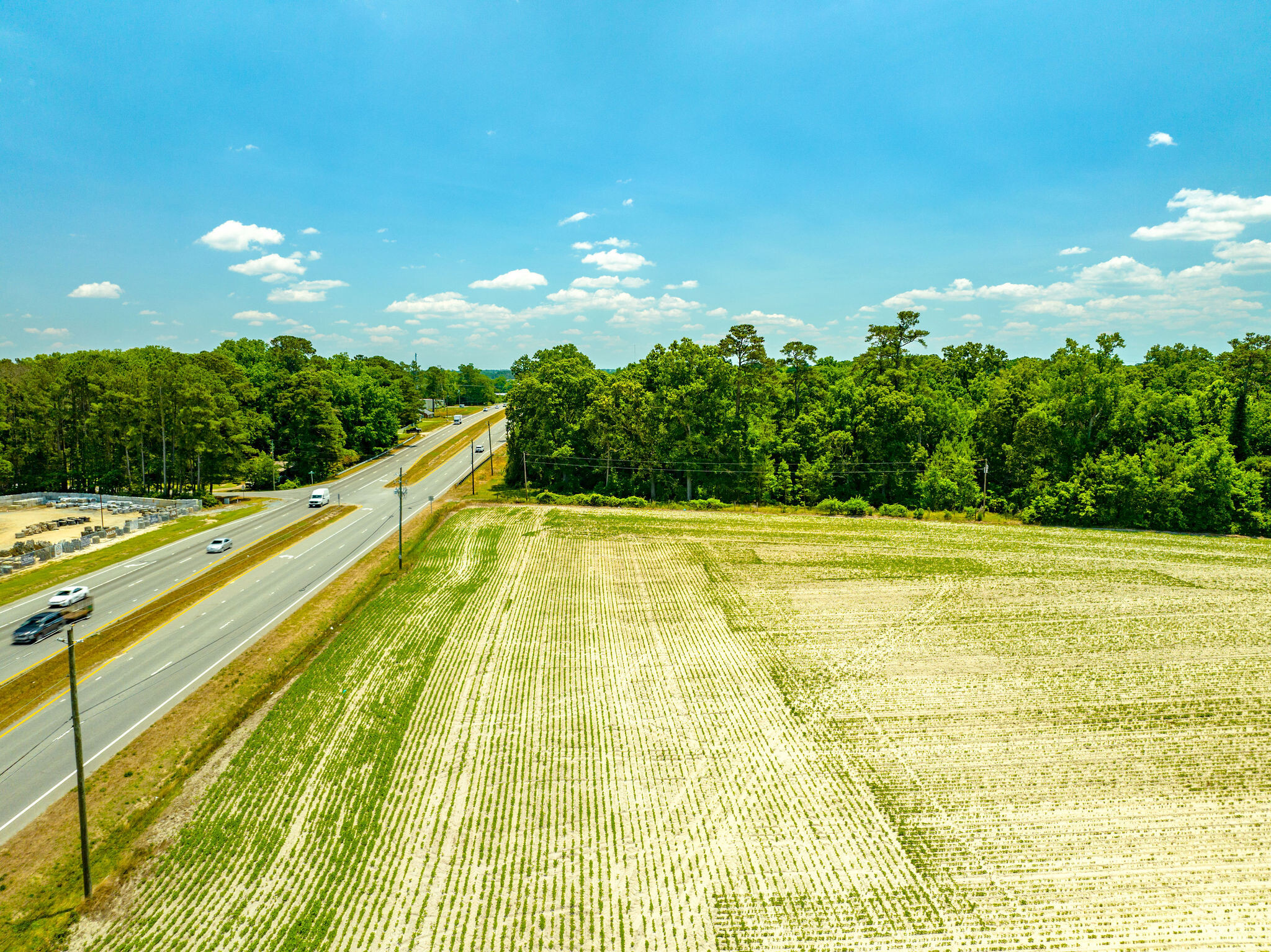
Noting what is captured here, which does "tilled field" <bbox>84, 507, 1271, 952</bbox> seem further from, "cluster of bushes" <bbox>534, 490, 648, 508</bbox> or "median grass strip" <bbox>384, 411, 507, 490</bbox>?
"median grass strip" <bbox>384, 411, 507, 490</bbox>

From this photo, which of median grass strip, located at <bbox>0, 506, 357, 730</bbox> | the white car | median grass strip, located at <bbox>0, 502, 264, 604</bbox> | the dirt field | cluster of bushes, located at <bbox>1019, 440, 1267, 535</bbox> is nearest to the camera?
median grass strip, located at <bbox>0, 506, 357, 730</bbox>

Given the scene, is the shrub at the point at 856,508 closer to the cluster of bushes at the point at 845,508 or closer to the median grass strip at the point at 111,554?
the cluster of bushes at the point at 845,508

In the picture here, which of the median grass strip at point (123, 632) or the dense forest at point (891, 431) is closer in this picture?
the median grass strip at point (123, 632)

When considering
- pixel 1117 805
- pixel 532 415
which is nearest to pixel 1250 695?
pixel 1117 805

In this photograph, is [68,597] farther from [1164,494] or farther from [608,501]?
[1164,494]

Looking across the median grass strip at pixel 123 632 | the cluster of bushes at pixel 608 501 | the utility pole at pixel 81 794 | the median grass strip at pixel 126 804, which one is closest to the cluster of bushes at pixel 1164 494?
the cluster of bushes at pixel 608 501

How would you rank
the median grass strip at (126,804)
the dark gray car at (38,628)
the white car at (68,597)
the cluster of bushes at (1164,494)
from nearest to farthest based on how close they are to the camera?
1. the median grass strip at (126,804)
2. the dark gray car at (38,628)
3. the white car at (68,597)
4. the cluster of bushes at (1164,494)

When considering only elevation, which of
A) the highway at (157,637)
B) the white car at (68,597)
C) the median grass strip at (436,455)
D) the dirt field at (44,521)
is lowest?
the highway at (157,637)

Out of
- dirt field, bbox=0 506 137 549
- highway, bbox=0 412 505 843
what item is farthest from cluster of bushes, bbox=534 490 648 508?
dirt field, bbox=0 506 137 549

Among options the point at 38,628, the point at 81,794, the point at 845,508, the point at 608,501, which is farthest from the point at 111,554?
the point at 845,508
